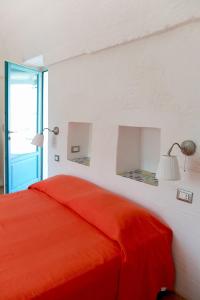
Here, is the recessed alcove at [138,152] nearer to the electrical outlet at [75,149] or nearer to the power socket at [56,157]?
the electrical outlet at [75,149]

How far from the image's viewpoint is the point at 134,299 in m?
1.53

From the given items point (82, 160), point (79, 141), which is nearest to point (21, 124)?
point (79, 141)

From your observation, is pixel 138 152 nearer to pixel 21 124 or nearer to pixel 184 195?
pixel 184 195

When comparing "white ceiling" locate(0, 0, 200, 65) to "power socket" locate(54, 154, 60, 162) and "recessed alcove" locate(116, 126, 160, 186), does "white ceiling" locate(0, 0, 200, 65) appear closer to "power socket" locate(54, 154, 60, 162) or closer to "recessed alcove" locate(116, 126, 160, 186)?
"recessed alcove" locate(116, 126, 160, 186)

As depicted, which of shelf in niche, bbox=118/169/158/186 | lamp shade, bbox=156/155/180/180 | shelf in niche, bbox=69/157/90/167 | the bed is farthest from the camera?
shelf in niche, bbox=69/157/90/167

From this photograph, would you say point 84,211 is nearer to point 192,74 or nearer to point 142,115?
point 142,115

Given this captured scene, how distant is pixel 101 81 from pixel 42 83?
1887 millimetres

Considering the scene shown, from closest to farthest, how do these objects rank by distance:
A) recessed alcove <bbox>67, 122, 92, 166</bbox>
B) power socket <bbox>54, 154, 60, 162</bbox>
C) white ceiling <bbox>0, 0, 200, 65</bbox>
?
white ceiling <bbox>0, 0, 200, 65</bbox> < recessed alcove <bbox>67, 122, 92, 166</bbox> < power socket <bbox>54, 154, 60, 162</bbox>

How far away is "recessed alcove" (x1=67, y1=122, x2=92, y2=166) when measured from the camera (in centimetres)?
277

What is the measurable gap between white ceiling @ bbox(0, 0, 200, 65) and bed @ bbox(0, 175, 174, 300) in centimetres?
130

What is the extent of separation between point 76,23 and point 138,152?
4.60 feet

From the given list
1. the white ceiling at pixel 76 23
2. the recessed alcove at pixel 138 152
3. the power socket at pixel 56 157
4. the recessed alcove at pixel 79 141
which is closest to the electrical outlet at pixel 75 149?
the recessed alcove at pixel 79 141

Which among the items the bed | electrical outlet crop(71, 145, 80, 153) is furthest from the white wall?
electrical outlet crop(71, 145, 80, 153)

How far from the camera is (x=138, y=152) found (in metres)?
2.29
